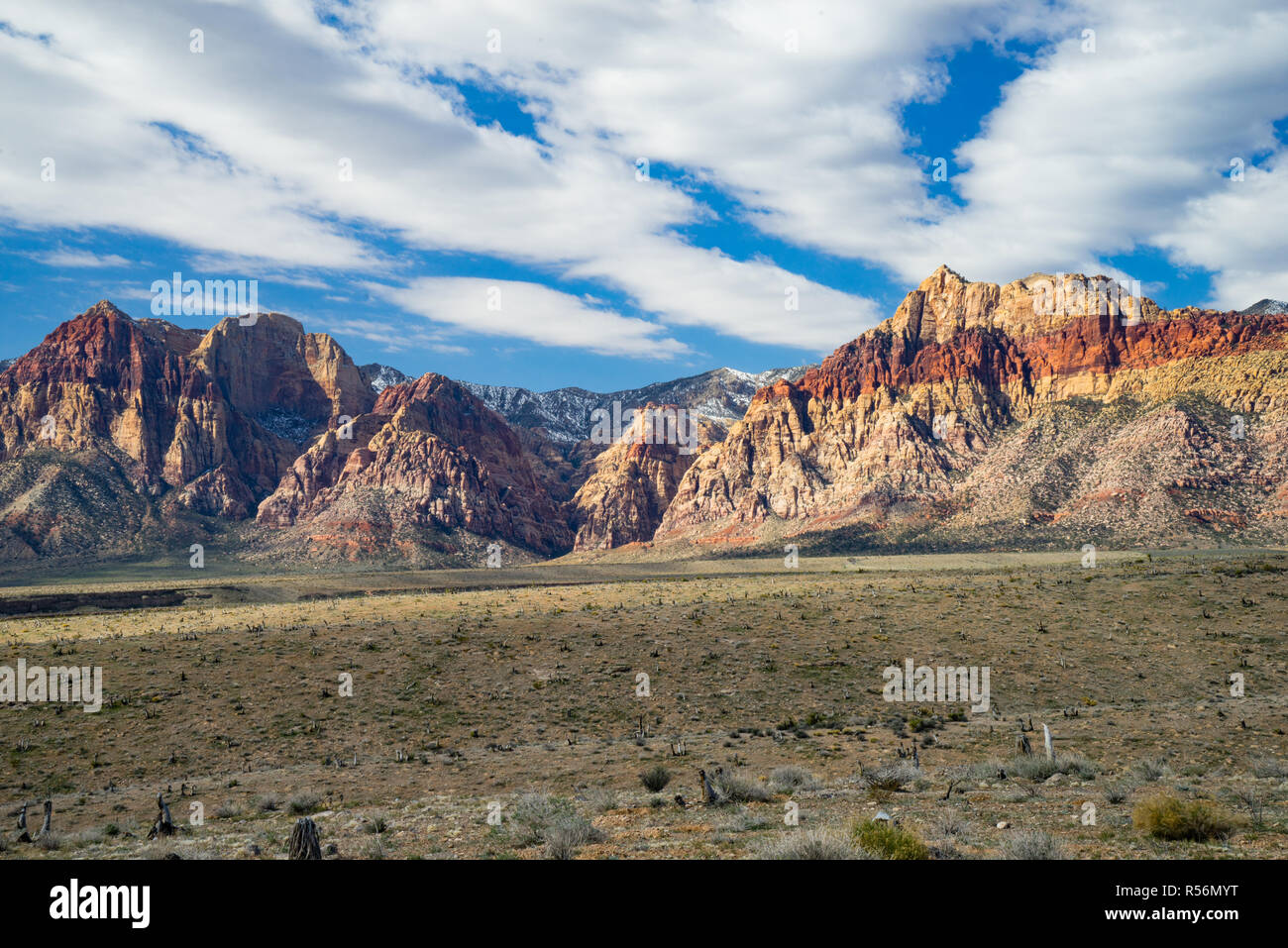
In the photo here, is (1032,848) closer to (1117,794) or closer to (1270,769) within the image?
(1117,794)

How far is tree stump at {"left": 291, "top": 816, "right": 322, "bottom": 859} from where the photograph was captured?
11086 millimetres

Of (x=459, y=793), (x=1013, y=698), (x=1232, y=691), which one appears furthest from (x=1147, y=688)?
(x=459, y=793)

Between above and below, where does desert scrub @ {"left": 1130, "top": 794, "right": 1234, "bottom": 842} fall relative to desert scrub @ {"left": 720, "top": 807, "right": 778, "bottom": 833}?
above

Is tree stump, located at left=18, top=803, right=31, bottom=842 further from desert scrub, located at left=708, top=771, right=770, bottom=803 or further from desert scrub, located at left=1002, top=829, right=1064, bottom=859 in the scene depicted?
desert scrub, located at left=1002, top=829, right=1064, bottom=859

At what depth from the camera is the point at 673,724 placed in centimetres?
3059

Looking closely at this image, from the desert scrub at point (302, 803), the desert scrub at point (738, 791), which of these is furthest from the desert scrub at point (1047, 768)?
the desert scrub at point (302, 803)

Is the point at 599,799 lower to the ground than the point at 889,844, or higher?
lower

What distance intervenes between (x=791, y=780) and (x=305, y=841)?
12.4 metres

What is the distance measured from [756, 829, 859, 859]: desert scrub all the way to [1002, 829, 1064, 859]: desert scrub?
8.08ft

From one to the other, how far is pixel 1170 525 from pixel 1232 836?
12822cm

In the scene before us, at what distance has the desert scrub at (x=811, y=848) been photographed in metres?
9.68

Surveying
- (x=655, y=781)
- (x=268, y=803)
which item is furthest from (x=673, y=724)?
(x=268, y=803)

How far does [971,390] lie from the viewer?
195250 mm

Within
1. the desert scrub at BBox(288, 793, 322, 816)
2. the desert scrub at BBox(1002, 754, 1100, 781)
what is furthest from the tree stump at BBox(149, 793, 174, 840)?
the desert scrub at BBox(1002, 754, 1100, 781)
